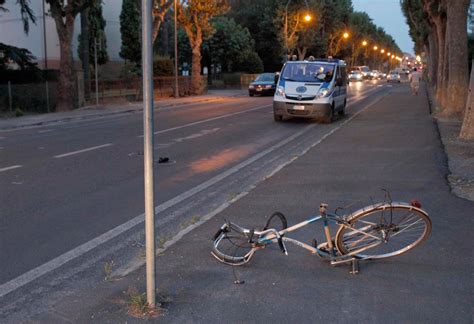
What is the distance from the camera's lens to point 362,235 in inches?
211

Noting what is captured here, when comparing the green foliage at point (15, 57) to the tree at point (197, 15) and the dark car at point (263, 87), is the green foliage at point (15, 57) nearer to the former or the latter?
the tree at point (197, 15)

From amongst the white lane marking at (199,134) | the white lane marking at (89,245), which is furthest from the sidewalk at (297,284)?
the white lane marking at (199,134)

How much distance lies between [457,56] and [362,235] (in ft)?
→ 53.9

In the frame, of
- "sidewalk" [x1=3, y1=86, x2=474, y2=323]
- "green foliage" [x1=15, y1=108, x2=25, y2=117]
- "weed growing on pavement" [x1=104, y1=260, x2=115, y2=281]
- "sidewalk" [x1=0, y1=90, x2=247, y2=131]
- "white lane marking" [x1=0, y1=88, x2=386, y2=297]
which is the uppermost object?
"sidewalk" [x1=3, y1=86, x2=474, y2=323]

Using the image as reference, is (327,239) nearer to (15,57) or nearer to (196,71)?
(15,57)

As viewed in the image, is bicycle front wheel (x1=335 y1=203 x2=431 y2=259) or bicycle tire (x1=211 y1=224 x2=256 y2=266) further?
bicycle tire (x1=211 y1=224 x2=256 y2=266)

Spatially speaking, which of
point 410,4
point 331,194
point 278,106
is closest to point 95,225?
point 331,194

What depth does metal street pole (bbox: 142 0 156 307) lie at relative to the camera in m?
4.13

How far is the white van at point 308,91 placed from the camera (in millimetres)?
20344

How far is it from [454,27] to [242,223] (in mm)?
15207

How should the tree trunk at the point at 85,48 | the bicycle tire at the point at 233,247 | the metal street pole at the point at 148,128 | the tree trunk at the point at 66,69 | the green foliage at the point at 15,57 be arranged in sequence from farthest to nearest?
the tree trunk at the point at 85,48 < the green foliage at the point at 15,57 < the tree trunk at the point at 66,69 < the bicycle tire at the point at 233,247 < the metal street pole at the point at 148,128

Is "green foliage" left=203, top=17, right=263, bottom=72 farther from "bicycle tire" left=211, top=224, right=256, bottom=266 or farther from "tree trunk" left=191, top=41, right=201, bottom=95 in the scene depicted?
"bicycle tire" left=211, top=224, right=256, bottom=266

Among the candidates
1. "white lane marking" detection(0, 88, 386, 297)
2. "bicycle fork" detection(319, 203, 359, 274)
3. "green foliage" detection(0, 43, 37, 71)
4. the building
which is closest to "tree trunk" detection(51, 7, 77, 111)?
"green foliage" detection(0, 43, 37, 71)

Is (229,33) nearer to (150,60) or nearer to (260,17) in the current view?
(260,17)
